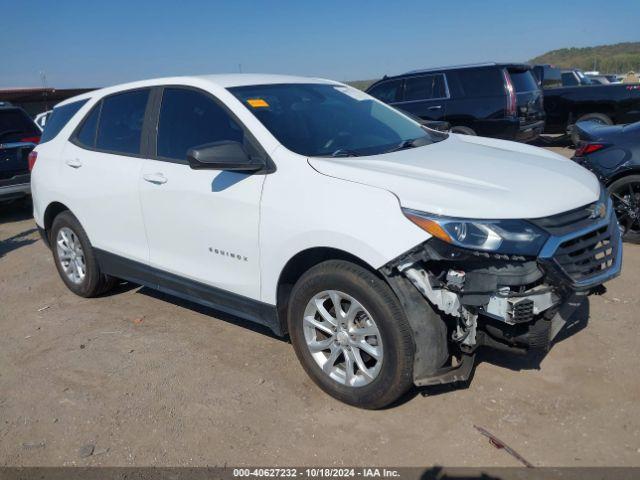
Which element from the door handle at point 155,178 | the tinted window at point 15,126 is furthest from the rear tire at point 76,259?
the tinted window at point 15,126

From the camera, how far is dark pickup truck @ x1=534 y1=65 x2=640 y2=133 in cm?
1265

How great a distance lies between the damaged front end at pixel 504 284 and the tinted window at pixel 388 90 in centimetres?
857

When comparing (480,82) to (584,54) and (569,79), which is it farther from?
(584,54)

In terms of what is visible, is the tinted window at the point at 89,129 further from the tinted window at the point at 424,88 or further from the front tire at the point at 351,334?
the tinted window at the point at 424,88

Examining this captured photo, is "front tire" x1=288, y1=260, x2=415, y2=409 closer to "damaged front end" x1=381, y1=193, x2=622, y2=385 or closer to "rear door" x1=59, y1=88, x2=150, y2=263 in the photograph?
"damaged front end" x1=381, y1=193, x2=622, y2=385

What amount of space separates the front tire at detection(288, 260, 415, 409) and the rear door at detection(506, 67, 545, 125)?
25.8ft

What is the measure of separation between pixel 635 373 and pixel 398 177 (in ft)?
6.47

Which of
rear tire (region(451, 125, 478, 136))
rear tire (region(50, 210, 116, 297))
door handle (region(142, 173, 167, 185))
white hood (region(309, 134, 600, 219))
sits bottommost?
rear tire (region(50, 210, 116, 297))

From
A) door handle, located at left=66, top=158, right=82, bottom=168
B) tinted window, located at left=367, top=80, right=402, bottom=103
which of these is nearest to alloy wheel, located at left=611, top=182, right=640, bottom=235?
door handle, located at left=66, top=158, right=82, bottom=168

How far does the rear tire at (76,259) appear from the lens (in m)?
4.93

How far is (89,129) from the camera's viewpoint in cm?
487

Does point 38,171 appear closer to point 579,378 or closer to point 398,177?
point 398,177

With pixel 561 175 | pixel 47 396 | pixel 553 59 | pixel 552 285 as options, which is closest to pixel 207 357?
pixel 47 396

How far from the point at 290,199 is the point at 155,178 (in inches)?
50.2
